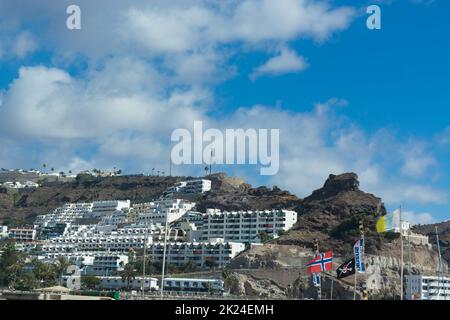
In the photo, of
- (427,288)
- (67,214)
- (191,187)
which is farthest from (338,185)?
(67,214)

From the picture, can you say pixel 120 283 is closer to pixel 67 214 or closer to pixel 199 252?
pixel 199 252

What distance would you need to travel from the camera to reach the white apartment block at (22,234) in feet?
490

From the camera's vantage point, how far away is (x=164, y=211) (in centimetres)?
14450

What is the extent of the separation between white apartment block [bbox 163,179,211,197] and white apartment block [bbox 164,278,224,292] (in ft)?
200

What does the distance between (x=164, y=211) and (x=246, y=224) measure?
2585 cm

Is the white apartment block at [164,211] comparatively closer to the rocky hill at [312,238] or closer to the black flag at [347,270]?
the rocky hill at [312,238]

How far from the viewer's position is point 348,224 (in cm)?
11194

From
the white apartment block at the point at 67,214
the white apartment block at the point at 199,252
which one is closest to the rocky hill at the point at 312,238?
the white apartment block at the point at 199,252

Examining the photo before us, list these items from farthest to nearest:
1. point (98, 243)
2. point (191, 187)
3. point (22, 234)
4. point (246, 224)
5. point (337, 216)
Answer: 1. point (191, 187)
2. point (22, 234)
3. point (98, 243)
4. point (246, 224)
5. point (337, 216)

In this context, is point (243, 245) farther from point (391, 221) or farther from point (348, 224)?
point (391, 221)

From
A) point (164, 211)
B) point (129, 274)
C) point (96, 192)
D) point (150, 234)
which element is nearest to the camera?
point (129, 274)

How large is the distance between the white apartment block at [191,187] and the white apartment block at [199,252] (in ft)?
132
